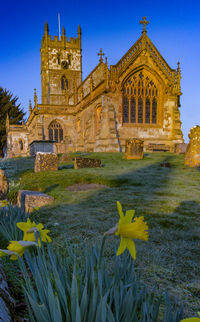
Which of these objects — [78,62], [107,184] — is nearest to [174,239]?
[107,184]

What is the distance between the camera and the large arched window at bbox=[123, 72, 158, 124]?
19734 mm

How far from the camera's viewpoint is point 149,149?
63.4ft

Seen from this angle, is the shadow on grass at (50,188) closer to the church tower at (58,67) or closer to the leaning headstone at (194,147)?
the leaning headstone at (194,147)

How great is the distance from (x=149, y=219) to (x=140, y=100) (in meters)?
18.1

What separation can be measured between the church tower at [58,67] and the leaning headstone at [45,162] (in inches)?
1131

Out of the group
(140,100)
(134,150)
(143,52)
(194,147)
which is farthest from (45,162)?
Answer: (143,52)

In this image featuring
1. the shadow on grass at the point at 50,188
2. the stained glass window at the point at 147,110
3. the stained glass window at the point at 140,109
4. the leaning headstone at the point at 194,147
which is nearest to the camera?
the shadow on grass at the point at 50,188

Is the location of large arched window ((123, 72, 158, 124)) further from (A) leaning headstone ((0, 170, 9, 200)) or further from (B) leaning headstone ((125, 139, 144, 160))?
(A) leaning headstone ((0, 170, 9, 200))

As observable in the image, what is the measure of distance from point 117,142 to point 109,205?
14476 mm

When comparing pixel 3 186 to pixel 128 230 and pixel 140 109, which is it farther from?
pixel 140 109

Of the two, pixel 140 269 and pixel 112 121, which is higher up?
pixel 112 121

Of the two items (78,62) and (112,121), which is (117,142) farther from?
(78,62)

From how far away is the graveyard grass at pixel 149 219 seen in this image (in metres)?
2.06

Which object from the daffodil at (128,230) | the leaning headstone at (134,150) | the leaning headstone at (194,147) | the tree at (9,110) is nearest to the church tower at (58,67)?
the tree at (9,110)
